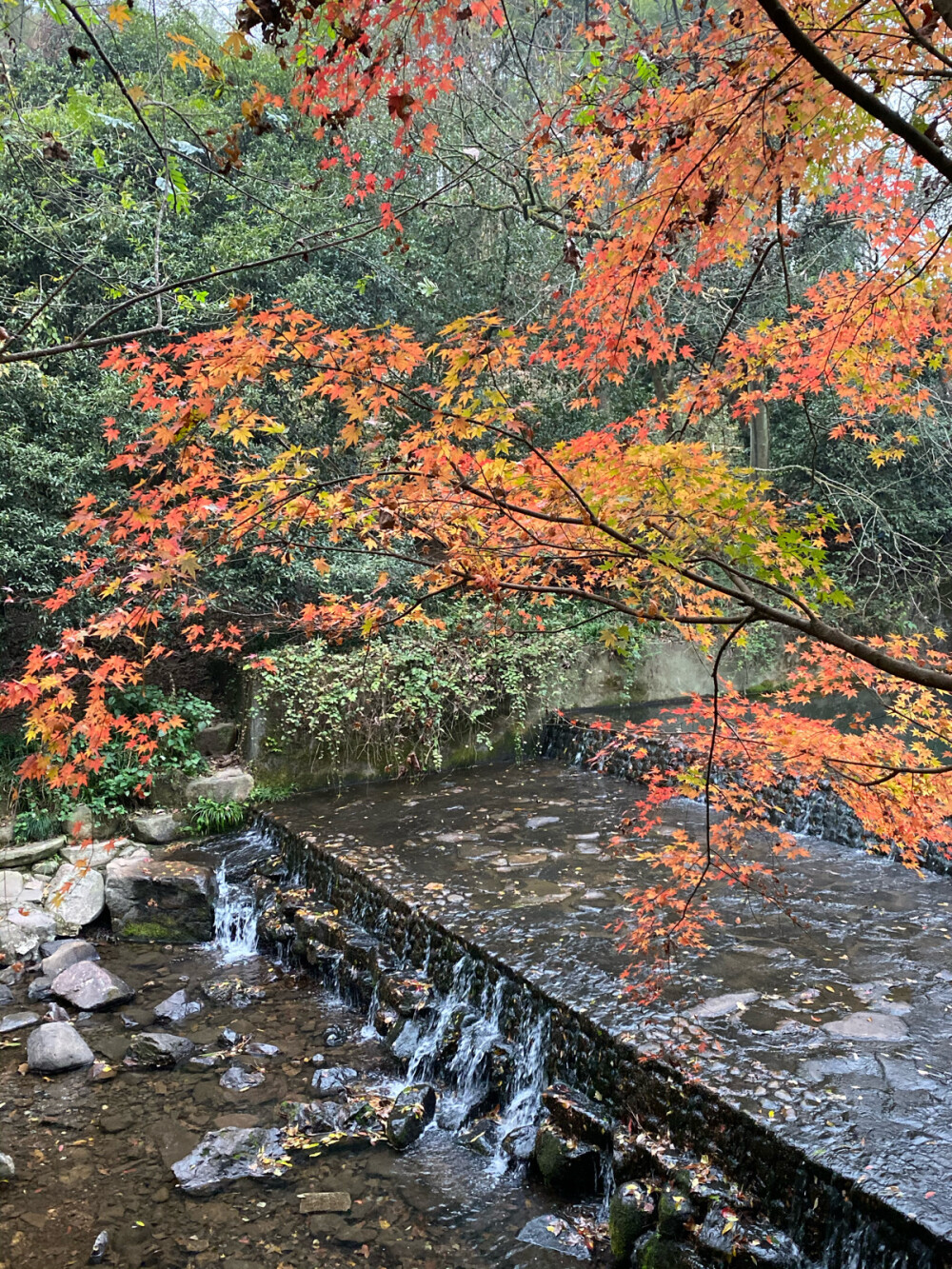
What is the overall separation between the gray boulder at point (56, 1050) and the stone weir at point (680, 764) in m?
5.04

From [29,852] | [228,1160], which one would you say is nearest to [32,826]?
[29,852]

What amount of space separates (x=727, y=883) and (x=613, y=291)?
13.9ft

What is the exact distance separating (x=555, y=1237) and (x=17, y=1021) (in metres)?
4.02

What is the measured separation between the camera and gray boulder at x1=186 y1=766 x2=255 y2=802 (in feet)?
28.5

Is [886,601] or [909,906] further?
[886,601]

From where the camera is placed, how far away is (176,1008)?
18.8 feet

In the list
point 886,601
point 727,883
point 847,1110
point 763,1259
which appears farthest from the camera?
point 886,601

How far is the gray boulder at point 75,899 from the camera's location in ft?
22.4

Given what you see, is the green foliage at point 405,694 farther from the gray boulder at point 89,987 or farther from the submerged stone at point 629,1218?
the submerged stone at point 629,1218

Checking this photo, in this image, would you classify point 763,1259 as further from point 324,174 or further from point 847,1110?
point 324,174

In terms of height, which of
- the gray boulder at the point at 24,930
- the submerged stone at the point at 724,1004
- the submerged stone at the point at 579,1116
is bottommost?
the gray boulder at the point at 24,930

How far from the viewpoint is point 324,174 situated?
460 inches

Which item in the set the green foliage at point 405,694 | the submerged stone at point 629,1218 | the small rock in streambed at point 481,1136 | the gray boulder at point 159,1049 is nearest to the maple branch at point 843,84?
the submerged stone at point 629,1218

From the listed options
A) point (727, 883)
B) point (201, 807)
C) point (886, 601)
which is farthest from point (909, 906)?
point (886, 601)
